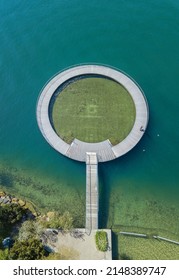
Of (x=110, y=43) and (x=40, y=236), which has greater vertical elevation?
(x=110, y=43)

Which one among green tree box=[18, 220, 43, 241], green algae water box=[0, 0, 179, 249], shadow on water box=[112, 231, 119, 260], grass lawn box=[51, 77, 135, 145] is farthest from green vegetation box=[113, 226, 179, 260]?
grass lawn box=[51, 77, 135, 145]

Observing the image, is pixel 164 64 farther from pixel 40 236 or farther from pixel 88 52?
pixel 40 236

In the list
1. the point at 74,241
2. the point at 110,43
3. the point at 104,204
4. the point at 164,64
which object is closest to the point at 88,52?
the point at 110,43

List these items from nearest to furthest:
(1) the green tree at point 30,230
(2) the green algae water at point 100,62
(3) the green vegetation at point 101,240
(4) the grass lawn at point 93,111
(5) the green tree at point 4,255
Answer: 1. (5) the green tree at point 4,255
2. (1) the green tree at point 30,230
3. (3) the green vegetation at point 101,240
4. (2) the green algae water at point 100,62
5. (4) the grass lawn at point 93,111

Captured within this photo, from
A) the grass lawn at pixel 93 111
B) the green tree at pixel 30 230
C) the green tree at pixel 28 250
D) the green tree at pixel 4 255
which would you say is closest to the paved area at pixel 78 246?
the green tree at pixel 30 230

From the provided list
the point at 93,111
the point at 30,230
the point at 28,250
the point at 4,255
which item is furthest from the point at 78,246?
the point at 93,111

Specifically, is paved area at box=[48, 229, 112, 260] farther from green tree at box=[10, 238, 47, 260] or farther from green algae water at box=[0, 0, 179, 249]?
green tree at box=[10, 238, 47, 260]

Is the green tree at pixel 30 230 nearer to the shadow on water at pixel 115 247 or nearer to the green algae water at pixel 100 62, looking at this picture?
the green algae water at pixel 100 62
